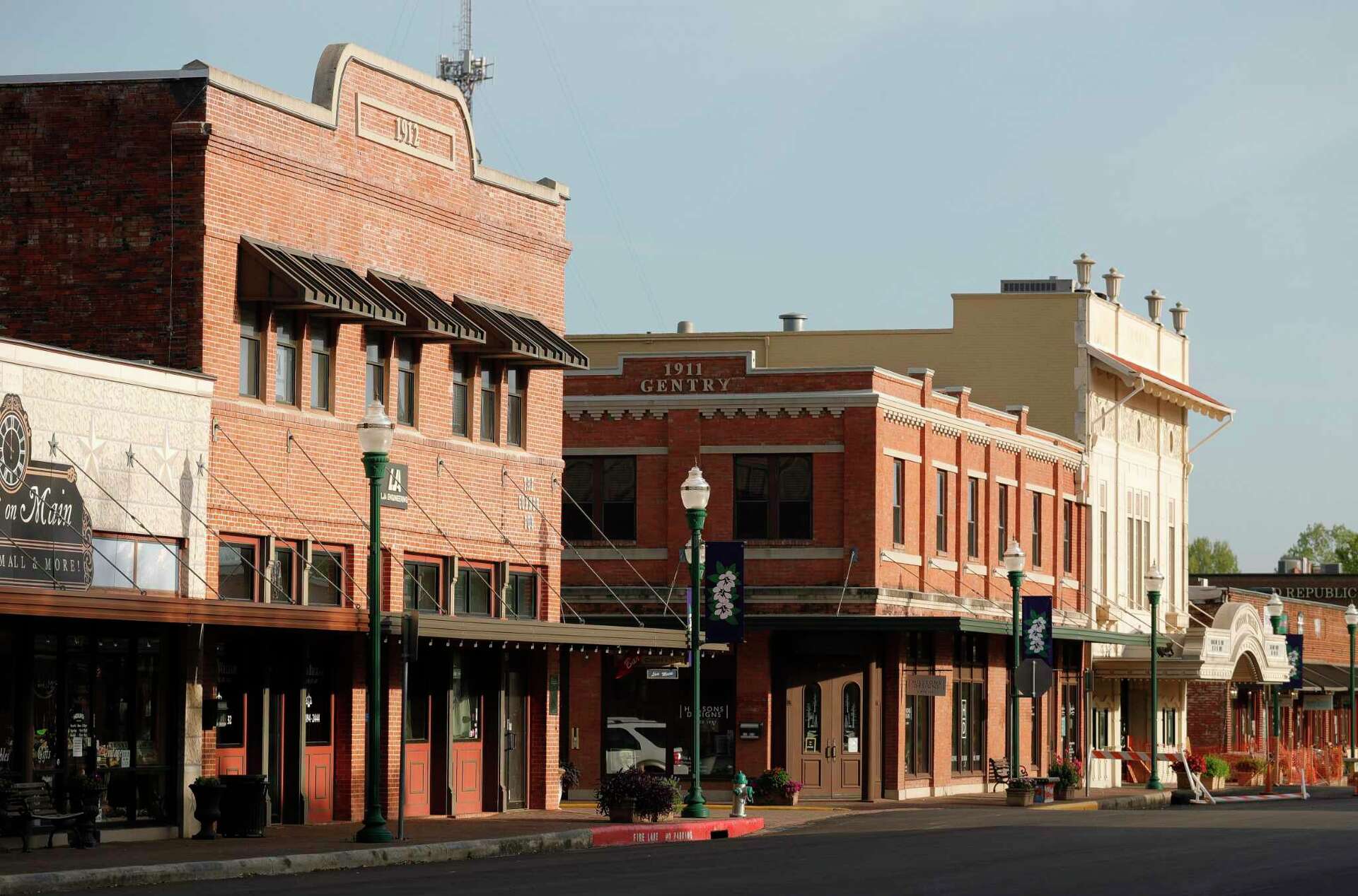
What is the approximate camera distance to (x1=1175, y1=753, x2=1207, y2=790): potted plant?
5038 cm

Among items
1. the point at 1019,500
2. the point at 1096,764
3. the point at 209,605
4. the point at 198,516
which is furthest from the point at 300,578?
the point at 1096,764

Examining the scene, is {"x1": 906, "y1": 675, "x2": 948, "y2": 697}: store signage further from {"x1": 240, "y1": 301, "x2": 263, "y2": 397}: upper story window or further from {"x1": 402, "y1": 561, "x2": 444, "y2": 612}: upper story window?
{"x1": 240, "y1": 301, "x2": 263, "y2": 397}: upper story window

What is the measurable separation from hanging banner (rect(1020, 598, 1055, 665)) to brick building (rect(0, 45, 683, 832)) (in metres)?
12.6

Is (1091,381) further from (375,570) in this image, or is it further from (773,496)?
(375,570)

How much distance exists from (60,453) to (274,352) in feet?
15.0

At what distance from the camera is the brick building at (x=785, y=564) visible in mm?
44625

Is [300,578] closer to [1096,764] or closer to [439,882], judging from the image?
[439,882]

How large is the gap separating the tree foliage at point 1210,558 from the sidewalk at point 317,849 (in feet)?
398

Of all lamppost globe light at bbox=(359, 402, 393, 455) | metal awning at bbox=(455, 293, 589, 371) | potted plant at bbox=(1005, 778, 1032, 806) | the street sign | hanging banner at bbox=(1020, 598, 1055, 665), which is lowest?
potted plant at bbox=(1005, 778, 1032, 806)

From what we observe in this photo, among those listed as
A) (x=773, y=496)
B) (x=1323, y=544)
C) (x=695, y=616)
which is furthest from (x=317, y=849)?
(x=1323, y=544)

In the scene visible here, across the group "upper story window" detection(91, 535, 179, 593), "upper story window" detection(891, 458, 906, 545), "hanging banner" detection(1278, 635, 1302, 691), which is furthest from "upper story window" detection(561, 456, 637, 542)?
"hanging banner" detection(1278, 635, 1302, 691)

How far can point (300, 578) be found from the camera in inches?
1203

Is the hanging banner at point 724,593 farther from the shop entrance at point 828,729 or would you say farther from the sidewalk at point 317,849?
the shop entrance at point 828,729

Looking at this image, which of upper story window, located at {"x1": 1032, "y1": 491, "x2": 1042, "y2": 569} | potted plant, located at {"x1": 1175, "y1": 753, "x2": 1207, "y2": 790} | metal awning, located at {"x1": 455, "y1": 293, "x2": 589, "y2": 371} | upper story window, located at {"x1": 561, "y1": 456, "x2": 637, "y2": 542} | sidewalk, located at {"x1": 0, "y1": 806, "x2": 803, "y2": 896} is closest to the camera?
sidewalk, located at {"x1": 0, "y1": 806, "x2": 803, "y2": 896}
